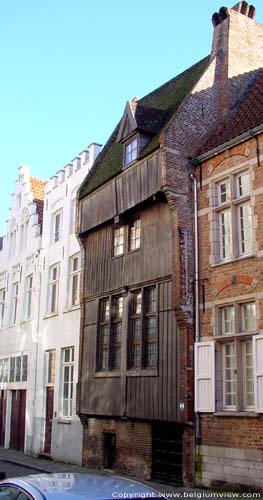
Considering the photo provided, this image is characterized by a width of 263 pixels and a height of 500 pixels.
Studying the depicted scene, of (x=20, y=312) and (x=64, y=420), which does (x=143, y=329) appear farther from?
(x=20, y=312)

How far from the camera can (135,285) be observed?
15758 mm

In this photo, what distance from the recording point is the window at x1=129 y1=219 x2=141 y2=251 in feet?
53.4

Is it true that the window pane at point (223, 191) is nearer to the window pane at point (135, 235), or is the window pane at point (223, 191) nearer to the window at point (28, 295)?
the window pane at point (135, 235)

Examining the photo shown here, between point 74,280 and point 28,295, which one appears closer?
point 74,280

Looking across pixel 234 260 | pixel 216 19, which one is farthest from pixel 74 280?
pixel 216 19

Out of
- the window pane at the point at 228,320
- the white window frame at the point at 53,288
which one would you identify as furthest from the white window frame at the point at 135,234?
the white window frame at the point at 53,288

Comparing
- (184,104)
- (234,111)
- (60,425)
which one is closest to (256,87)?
(234,111)

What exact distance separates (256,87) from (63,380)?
445 inches

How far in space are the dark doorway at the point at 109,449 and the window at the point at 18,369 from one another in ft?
24.7

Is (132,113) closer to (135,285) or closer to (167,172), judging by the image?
(167,172)

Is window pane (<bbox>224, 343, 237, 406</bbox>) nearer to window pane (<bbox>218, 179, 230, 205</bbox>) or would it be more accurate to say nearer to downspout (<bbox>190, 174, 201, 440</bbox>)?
downspout (<bbox>190, 174, 201, 440</bbox>)

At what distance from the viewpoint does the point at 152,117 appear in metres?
16.8

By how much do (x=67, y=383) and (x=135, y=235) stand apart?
6.35 meters

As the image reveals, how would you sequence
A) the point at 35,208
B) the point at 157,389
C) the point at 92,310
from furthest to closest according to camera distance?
the point at 35,208
the point at 92,310
the point at 157,389
